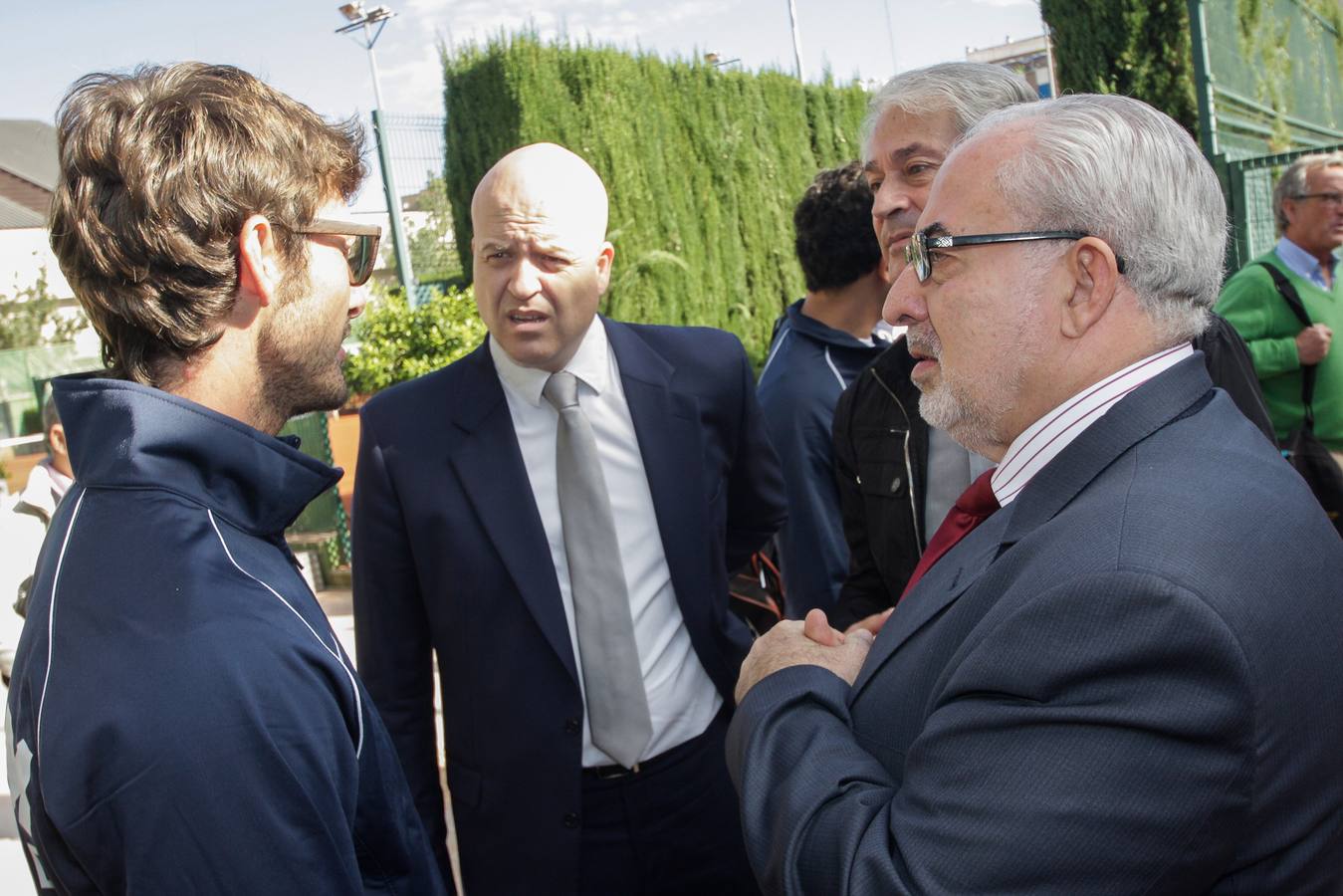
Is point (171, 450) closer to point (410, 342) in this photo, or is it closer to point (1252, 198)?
point (1252, 198)

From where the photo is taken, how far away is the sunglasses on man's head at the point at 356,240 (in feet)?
5.19

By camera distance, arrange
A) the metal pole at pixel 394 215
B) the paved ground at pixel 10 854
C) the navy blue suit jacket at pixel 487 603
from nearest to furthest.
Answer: the navy blue suit jacket at pixel 487 603 < the paved ground at pixel 10 854 < the metal pole at pixel 394 215

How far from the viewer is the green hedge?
1056 centimetres

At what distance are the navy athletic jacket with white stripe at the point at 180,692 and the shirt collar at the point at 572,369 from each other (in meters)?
1.16

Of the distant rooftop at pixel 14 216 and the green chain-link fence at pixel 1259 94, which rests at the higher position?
the green chain-link fence at pixel 1259 94

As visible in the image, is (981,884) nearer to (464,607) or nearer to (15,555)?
(464,607)

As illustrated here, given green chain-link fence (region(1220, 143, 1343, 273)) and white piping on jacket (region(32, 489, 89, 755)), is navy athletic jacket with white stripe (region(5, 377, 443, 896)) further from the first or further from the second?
green chain-link fence (region(1220, 143, 1343, 273))

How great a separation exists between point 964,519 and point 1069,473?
1.19 feet

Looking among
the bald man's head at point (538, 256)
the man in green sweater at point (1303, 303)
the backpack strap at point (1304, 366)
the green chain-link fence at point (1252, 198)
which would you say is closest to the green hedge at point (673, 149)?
the green chain-link fence at point (1252, 198)

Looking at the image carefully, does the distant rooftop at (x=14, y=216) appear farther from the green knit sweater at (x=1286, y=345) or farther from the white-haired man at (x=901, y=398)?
the green knit sweater at (x=1286, y=345)

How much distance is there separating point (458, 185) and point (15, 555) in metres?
7.52

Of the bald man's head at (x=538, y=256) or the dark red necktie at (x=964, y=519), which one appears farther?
the bald man's head at (x=538, y=256)

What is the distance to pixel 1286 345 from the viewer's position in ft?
13.8

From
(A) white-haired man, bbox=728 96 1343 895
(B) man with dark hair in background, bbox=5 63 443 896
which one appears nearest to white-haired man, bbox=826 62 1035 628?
(A) white-haired man, bbox=728 96 1343 895
